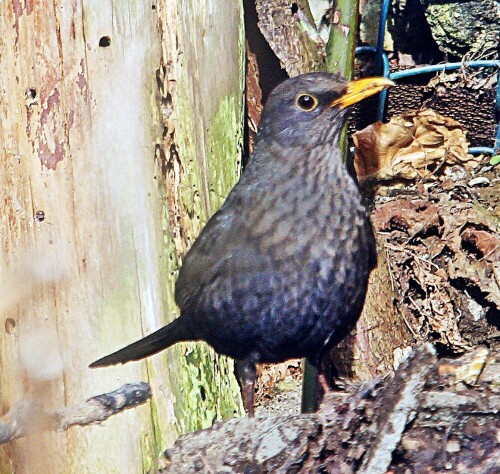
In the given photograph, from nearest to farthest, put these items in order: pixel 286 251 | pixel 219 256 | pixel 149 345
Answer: pixel 286 251 → pixel 219 256 → pixel 149 345

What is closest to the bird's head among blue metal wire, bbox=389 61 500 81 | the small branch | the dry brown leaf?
the small branch

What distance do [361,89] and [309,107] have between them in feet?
0.79

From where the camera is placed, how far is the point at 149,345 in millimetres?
3998

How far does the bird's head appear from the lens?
3.84 m

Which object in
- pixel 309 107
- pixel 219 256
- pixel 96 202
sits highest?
pixel 309 107

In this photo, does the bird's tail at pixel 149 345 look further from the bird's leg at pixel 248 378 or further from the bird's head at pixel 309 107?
the bird's head at pixel 309 107

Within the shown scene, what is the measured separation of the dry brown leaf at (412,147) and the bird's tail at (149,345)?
270 cm

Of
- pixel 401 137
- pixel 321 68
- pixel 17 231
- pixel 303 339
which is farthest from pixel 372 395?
pixel 401 137

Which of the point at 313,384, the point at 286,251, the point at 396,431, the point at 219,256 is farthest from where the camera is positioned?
the point at 313,384

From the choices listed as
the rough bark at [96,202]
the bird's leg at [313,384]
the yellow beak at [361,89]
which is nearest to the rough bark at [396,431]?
the bird's leg at [313,384]

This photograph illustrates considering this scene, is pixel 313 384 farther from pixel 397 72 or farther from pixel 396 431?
pixel 397 72

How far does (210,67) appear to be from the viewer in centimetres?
431

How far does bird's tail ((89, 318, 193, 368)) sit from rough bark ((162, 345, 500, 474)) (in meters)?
0.58

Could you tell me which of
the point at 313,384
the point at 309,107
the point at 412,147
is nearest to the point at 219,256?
the point at 309,107
